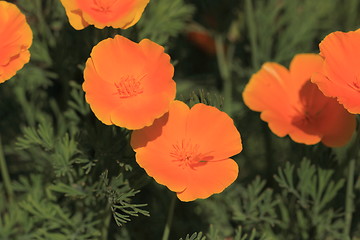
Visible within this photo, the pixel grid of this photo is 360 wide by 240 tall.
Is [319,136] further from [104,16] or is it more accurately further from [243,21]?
[243,21]

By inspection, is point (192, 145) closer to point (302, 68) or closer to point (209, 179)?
point (209, 179)

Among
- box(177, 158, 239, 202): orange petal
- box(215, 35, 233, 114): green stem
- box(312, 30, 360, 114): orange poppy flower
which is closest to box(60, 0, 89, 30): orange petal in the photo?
box(177, 158, 239, 202): orange petal

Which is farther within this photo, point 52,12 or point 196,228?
point 52,12

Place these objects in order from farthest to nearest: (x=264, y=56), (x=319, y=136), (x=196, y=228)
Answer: (x=264, y=56) < (x=196, y=228) < (x=319, y=136)

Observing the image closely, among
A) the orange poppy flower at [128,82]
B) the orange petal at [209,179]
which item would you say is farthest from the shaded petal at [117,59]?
the orange petal at [209,179]

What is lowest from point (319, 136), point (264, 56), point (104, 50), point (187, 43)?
point (187, 43)

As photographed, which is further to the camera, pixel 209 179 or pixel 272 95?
pixel 272 95

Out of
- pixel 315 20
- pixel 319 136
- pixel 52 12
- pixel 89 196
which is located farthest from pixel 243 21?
pixel 89 196

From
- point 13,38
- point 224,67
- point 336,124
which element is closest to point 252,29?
point 224,67
